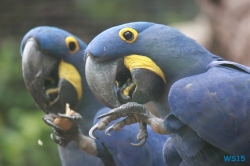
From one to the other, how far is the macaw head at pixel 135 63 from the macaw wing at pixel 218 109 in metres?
0.09

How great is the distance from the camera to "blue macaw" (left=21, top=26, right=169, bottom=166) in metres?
1.78

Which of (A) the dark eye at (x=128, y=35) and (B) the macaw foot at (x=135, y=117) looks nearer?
(B) the macaw foot at (x=135, y=117)

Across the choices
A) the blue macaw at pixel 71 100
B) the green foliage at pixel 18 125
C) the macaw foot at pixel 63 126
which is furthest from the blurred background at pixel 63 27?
the macaw foot at pixel 63 126

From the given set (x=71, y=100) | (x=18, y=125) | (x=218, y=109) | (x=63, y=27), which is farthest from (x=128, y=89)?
(x=63, y=27)


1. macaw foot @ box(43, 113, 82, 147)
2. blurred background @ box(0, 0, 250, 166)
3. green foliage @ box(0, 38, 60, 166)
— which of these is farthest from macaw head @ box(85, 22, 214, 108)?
green foliage @ box(0, 38, 60, 166)

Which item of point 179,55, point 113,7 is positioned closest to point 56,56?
point 179,55

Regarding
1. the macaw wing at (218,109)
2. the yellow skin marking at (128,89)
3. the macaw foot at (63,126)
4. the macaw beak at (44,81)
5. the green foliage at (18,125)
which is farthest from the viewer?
the green foliage at (18,125)

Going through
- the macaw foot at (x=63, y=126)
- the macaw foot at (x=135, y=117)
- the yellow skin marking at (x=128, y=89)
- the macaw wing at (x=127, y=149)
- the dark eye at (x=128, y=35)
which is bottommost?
the macaw wing at (x=127, y=149)

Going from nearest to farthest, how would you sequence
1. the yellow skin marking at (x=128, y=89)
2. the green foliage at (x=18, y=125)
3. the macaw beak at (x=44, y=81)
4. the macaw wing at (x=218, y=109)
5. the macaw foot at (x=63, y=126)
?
the macaw wing at (x=218, y=109) < the yellow skin marking at (x=128, y=89) < the macaw foot at (x=63, y=126) < the macaw beak at (x=44, y=81) < the green foliage at (x=18, y=125)

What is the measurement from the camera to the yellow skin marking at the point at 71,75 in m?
1.89

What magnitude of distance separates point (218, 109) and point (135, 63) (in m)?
0.29

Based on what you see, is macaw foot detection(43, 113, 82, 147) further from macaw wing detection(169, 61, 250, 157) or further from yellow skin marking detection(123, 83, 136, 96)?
macaw wing detection(169, 61, 250, 157)

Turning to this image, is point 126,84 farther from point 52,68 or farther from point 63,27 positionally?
point 63,27

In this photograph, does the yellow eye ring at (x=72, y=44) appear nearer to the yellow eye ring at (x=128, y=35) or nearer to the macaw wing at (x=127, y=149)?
the macaw wing at (x=127, y=149)
